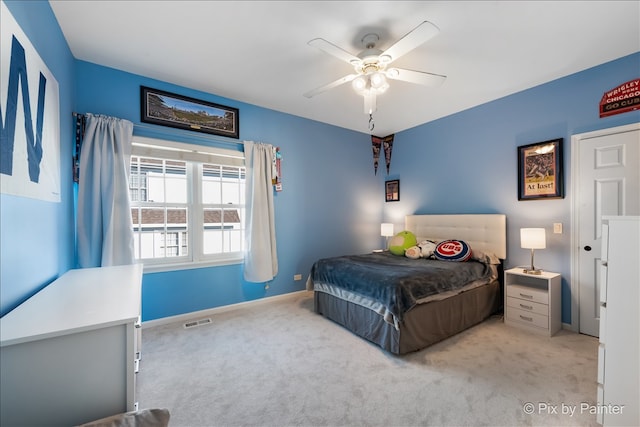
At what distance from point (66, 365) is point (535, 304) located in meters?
3.69

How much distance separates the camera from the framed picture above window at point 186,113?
2896 millimetres

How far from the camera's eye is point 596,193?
2.66m

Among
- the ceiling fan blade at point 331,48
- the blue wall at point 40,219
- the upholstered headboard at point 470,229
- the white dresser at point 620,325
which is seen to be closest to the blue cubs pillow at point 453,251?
the upholstered headboard at point 470,229

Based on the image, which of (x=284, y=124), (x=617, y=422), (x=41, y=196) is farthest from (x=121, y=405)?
(x=284, y=124)

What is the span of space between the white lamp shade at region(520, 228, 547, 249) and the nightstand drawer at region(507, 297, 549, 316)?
23.4 inches

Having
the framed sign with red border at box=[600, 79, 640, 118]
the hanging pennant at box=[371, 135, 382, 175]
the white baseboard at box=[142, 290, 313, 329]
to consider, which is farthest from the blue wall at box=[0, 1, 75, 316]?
the framed sign with red border at box=[600, 79, 640, 118]

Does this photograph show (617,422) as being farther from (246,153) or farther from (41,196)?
(246,153)

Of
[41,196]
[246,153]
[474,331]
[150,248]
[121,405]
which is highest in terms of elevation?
[246,153]

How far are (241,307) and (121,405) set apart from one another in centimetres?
252

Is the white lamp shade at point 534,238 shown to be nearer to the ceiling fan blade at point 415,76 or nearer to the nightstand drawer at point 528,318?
the nightstand drawer at point 528,318

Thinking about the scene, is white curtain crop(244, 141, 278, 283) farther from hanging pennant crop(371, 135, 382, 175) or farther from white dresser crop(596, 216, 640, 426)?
white dresser crop(596, 216, 640, 426)

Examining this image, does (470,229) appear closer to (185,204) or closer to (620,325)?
(620,325)

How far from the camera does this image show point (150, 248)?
3.01 meters

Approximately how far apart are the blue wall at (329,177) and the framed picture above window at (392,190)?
0.10m
